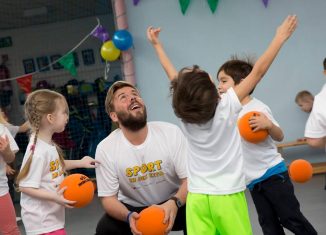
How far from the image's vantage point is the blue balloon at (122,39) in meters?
Result: 4.49

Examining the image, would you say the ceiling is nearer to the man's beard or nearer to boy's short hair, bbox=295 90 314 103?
boy's short hair, bbox=295 90 314 103

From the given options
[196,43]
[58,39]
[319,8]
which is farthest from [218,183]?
[58,39]

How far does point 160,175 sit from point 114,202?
0.84 ft

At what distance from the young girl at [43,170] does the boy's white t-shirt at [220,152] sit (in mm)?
595

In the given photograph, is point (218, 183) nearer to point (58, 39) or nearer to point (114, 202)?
point (114, 202)

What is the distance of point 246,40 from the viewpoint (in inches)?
182

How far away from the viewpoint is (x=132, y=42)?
467 cm

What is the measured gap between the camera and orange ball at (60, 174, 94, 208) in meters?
2.00

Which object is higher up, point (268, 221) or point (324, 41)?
point (324, 41)

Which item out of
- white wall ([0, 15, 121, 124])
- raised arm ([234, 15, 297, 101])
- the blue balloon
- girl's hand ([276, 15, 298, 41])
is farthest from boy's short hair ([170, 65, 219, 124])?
white wall ([0, 15, 121, 124])

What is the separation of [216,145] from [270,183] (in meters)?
0.57

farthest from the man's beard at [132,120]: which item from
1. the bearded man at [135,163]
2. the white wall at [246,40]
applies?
the white wall at [246,40]

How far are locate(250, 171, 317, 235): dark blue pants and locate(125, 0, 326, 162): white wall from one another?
8.01ft

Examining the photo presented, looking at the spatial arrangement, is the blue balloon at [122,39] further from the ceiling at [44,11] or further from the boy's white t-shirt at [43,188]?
the boy's white t-shirt at [43,188]
